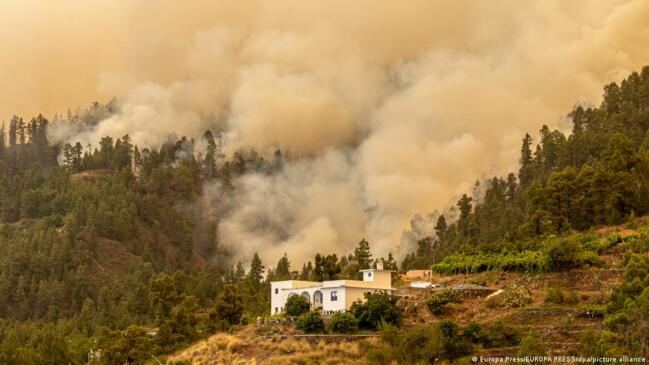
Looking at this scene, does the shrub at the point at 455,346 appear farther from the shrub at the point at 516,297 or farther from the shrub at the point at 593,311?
the shrub at the point at 593,311

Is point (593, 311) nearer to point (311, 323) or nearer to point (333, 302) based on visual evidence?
point (311, 323)

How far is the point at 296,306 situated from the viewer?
62.7 m

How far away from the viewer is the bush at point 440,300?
57219 mm

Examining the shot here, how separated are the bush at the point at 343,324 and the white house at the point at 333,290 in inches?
160

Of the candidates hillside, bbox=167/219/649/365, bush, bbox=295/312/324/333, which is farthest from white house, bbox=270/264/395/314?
bush, bbox=295/312/324/333

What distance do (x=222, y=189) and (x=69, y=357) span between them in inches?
2717

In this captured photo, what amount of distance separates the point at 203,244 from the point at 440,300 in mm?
78092

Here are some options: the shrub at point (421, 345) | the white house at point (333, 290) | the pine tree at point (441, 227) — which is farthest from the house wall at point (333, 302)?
the pine tree at point (441, 227)

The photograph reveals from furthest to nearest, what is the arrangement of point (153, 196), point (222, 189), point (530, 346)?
point (222, 189), point (153, 196), point (530, 346)

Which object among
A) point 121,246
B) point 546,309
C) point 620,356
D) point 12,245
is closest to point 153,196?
point 121,246

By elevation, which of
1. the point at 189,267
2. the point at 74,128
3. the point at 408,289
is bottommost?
the point at 408,289

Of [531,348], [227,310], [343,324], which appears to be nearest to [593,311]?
[531,348]

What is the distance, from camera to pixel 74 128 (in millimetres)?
151250

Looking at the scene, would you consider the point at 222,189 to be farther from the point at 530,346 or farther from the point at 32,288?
the point at 530,346
